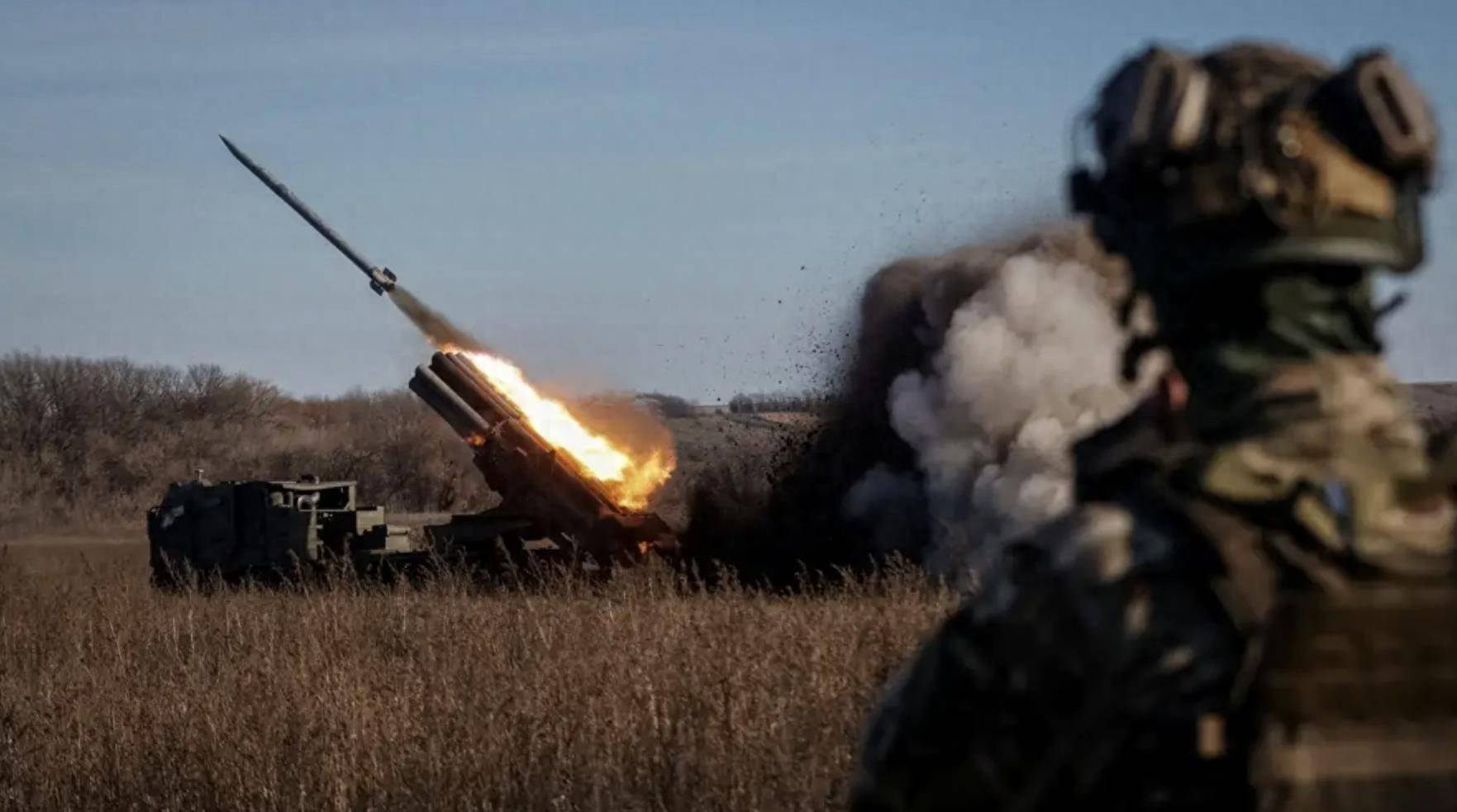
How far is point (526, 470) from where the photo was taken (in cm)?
2245

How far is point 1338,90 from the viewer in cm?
233

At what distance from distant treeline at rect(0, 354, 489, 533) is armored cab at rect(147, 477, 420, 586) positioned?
711 inches

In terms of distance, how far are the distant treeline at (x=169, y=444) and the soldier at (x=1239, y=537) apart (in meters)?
41.1

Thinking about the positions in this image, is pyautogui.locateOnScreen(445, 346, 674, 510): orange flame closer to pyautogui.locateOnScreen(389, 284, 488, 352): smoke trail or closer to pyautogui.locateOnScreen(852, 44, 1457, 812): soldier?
pyautogui.locateOnScreen(389, 284, 488, 352): smoke trail

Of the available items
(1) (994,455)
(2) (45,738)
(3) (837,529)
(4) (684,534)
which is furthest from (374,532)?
(2) (45,738)

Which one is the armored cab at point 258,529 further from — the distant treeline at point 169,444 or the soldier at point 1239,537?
the soldier at point 1239,537

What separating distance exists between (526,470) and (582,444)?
3.86 feet

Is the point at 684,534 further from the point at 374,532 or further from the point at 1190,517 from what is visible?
the point at 1190,517

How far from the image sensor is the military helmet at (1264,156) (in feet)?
7.49

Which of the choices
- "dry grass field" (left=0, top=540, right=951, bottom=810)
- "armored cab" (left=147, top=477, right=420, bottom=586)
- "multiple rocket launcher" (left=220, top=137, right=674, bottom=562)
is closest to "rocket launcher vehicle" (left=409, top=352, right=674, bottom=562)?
"multiple rocket launcher" (left=220, top=137, right=674, bottom=562)

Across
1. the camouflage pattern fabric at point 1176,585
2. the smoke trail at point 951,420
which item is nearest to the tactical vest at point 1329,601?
the camouflage pattern fabric at point 1176,585

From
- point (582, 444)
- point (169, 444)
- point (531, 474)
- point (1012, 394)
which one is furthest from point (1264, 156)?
point (169, 444)

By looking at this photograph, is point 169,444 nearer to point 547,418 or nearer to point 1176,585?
point 547,418

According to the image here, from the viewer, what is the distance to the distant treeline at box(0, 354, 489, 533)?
47.5 m
